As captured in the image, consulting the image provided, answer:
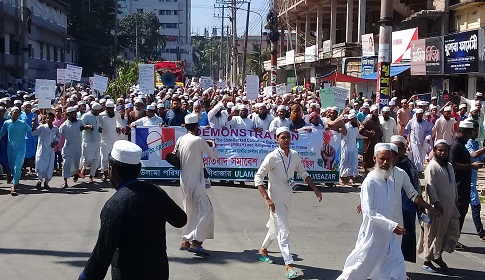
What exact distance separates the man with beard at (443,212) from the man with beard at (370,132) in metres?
7.01

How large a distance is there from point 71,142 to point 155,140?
176 cm

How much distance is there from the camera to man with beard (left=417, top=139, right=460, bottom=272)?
769cm

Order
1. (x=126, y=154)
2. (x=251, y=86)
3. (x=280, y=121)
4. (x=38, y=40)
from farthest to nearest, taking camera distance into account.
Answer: (x=38, y=40) < (x=251, y=86) < (x=280, y=121) < (x=126, y=154)

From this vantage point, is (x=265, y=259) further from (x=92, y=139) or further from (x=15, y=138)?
(x=92, y=139)

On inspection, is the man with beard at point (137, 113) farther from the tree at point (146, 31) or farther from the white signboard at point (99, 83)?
the tree at point (146, 31)

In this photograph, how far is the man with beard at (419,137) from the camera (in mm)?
15914

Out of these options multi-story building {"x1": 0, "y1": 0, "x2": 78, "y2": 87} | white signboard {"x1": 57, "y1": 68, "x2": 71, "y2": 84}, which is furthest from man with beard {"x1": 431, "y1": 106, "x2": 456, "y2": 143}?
multi-story building {"x1": 0, "y1": 0, "x2": 78, "y2": 87}

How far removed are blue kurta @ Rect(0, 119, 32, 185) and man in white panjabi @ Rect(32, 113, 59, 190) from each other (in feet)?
1.14

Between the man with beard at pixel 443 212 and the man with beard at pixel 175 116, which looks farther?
the man with beard at pixel 175 116

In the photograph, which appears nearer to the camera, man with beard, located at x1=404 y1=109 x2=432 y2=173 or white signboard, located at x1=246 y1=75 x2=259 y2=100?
man with beard, located at x1=404 y1=109 x2=432 y2=173

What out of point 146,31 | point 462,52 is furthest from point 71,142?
point 146,31

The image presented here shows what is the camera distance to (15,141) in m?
13.2

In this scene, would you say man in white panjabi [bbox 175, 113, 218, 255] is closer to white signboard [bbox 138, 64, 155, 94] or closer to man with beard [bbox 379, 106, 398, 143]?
man with beard [bbox 379, 106, 398, 143]

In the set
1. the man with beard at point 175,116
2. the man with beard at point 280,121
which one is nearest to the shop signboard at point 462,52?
the man with beard at point 280,121
